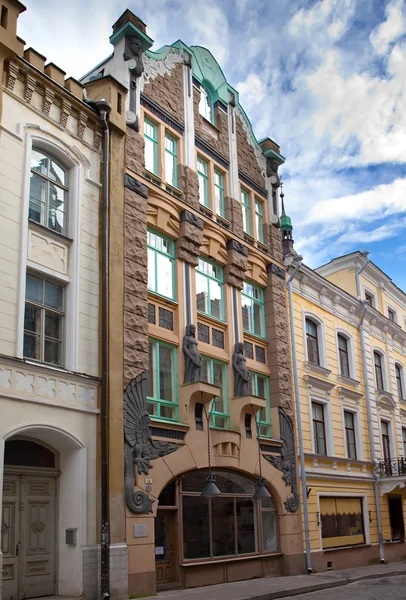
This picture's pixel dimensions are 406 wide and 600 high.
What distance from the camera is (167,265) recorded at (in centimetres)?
1859

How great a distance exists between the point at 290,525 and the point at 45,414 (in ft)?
33.5

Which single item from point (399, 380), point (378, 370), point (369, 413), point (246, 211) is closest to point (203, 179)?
point (246, 211)

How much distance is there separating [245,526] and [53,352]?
8.40 metres

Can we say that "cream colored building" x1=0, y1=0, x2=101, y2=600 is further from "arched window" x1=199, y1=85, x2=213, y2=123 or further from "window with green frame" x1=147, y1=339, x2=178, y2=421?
"arched window" x1=199, y1=85, x2=213, y2=123

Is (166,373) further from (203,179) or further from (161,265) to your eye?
(203,179)

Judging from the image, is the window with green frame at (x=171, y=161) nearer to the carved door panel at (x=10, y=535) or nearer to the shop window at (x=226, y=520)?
the shop window at (x=226, y=520)

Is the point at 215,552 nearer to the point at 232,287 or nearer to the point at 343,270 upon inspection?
the point at 232,287

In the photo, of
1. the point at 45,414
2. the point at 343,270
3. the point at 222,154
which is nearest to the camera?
the point at 45,414

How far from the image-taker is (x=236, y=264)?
21.0m

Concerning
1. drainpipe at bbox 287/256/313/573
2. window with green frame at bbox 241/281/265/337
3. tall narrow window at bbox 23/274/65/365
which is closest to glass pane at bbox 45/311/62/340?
tall narrow window at bbox 23/274/65/365

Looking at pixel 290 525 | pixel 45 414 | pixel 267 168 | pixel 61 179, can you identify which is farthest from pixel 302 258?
pixel 45 414

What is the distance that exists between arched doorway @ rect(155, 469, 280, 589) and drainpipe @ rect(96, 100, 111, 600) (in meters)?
2.32

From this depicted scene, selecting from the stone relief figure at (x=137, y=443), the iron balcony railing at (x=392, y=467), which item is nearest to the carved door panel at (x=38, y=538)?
the stone relief figure at (x=137, y=443)

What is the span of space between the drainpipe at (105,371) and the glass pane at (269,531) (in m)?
7.17
